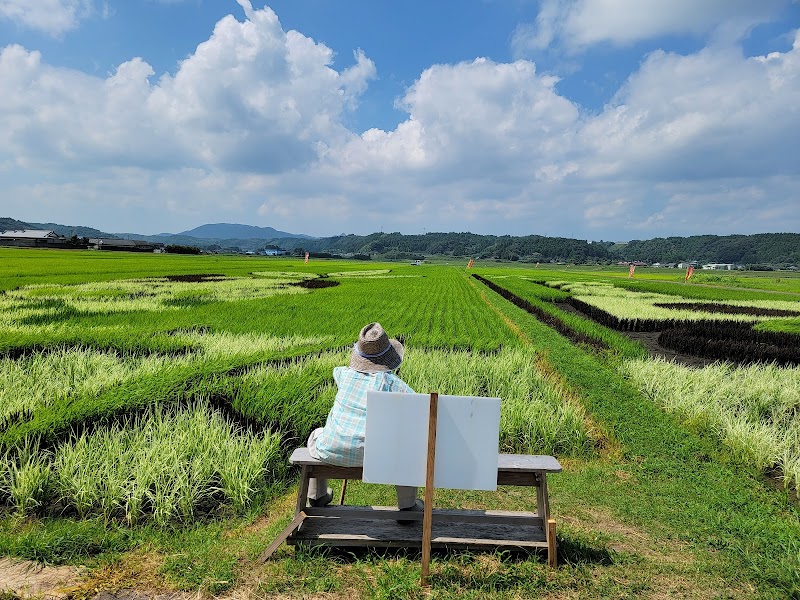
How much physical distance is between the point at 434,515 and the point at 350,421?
92 centimetres

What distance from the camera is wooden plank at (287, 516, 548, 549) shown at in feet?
9.97

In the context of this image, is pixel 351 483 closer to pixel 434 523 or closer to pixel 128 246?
pixel 434 523

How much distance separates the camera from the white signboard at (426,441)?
106 inches

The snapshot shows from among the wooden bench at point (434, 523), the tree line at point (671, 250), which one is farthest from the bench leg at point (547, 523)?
the tree line at point (671, 250)

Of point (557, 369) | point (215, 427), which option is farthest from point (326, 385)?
point (557, 369)

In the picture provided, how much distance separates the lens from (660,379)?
7543mm

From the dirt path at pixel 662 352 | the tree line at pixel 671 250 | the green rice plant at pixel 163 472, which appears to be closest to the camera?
the green rice plant at pixel 163 472

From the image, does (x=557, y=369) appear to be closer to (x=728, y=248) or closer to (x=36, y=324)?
(x=36, y=324)

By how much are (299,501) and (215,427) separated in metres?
2.03

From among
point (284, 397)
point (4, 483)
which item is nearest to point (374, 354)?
point (284, 397)

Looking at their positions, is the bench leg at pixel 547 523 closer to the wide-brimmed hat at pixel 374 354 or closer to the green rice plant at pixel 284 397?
the wide-brimmed hat at pixel 374 354

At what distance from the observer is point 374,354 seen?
318 centimetres

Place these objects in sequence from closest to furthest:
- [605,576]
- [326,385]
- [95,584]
A: [95,584] → [605,576] → [326,385]

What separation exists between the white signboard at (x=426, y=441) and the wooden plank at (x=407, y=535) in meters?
0.52
